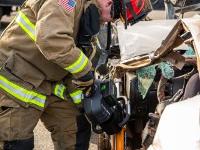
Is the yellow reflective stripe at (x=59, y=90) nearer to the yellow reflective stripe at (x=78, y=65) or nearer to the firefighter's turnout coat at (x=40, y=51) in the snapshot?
the firefighter's turnout coat at (x=40, y=51)

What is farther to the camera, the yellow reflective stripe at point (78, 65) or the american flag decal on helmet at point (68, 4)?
the yellow reflective stripe at point (78, 65)

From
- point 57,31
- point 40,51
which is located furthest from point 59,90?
point 57,31

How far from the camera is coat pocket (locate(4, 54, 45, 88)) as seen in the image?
307 cm

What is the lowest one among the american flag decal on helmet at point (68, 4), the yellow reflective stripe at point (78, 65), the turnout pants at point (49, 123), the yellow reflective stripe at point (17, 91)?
the turnout pants at point (49, 123)

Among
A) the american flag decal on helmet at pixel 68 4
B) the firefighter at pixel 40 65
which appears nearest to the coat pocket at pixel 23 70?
the firefighter at pixel 40 65

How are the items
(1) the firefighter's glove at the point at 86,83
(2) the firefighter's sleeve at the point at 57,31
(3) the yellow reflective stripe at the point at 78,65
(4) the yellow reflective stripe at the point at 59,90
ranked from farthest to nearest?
1. (4) the yellow reflective stripe at the point at 59,90
2. (1) the firefighter's glove at the point at 86,83
3. (3) the yellow reflective stripe at the point at 78,65
4. (2) the firefighter's sleeve at the point at 57,31

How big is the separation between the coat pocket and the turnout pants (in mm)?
167

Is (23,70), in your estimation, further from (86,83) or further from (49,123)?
(49,123)

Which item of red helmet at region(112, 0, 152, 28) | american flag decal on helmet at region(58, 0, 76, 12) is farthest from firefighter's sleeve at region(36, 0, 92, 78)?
red helmet at region(112, 0, 152, 28)

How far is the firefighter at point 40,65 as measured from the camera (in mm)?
2752

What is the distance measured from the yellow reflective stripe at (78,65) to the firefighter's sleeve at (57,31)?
0.06ft

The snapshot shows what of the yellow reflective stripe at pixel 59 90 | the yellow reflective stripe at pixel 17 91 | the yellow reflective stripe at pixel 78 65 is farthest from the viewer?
the yellow reflective stripe at pixel 59 90

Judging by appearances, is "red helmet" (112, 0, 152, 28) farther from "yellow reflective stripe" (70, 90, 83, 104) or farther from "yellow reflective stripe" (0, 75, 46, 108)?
"yellow reflective stripe" (0, 75, 46, 108)

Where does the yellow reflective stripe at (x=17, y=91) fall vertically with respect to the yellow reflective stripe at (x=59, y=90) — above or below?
above
